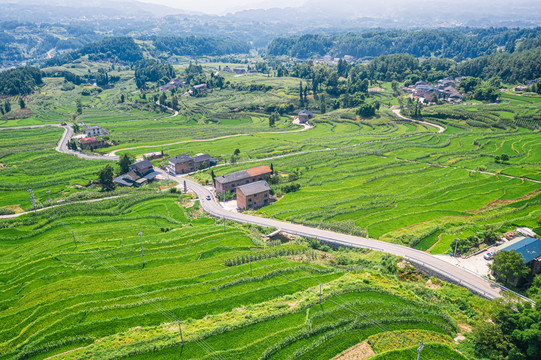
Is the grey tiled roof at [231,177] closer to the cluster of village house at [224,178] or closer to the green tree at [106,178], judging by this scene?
the cluster of village house at [224,178]

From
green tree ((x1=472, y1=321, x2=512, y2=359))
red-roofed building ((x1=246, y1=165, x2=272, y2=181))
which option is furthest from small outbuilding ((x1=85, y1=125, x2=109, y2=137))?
green tree ((x1=472, y1=321, x2=512, y2=359))

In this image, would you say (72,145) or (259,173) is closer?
(259,173)

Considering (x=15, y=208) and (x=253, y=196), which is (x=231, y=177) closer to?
(x=253, y=196)

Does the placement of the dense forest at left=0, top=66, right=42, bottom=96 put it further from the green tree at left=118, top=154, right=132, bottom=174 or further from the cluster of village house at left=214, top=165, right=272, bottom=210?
the cluster of village house at left=214, top=165, right=272, bottom=210

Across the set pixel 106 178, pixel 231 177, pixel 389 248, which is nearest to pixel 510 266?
pixel 389 248

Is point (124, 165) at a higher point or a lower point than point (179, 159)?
higher

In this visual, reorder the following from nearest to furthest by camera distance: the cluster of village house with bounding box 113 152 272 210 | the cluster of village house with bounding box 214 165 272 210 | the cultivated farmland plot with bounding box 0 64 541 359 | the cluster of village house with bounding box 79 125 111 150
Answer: the cultivated farmland plot with bounding box 0 64 541 359, the cluster of village house with bounding box 214 165 272 210, the cluster of village house with bounding box 113 152 272 210, the cluster of village house with bounding box 79 125 111 150

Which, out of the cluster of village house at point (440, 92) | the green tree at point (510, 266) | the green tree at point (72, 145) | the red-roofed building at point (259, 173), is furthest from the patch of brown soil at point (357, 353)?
the cluster of village house at point (440, 92)
